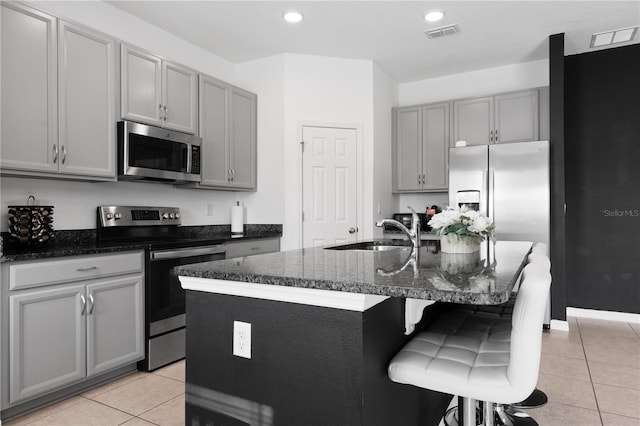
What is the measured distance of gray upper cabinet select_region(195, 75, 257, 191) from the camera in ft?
12.8

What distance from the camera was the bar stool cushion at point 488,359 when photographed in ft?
3.89

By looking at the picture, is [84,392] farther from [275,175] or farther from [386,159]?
[386,159]

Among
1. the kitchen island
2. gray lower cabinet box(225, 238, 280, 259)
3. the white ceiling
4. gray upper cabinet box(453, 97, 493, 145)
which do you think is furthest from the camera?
gray upper cabinet box(453, 97, 493, 145)

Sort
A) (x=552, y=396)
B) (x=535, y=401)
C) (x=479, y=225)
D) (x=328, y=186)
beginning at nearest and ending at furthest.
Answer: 1. (x=479, y=225)
2. (x=535, y=401)
3. (x=552, y=396)
4. (x=328, y=186)

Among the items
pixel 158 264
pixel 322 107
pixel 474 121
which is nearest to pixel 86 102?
pixel 158 264

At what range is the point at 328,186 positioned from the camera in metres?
4.57

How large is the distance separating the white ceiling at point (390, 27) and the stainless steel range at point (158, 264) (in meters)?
1.74

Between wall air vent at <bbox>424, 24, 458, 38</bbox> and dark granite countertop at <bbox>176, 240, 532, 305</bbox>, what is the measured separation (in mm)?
2695

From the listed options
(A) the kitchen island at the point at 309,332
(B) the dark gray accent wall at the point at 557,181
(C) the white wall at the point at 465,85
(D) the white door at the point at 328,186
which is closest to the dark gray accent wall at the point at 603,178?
(C) the white wall at the point at 465,85

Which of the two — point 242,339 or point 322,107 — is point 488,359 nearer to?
point 242,339

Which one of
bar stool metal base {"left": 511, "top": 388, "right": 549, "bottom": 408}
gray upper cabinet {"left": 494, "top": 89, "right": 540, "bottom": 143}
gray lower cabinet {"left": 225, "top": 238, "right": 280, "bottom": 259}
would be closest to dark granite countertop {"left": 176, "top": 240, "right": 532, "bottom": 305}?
bar stool metal base {"left": 511, "top": 388, "right": 549, "bottom": 408}

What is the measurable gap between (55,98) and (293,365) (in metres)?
2.42

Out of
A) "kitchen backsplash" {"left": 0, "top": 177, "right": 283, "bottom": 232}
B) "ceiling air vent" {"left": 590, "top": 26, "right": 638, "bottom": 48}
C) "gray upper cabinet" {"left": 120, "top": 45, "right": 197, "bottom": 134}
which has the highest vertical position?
"ceiling air vent" {"left": 590, "top": 26, "right": 638, "bottom": 48}

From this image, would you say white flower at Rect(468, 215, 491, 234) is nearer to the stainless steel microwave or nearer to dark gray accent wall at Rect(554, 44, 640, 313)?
the stainless steel microwave
